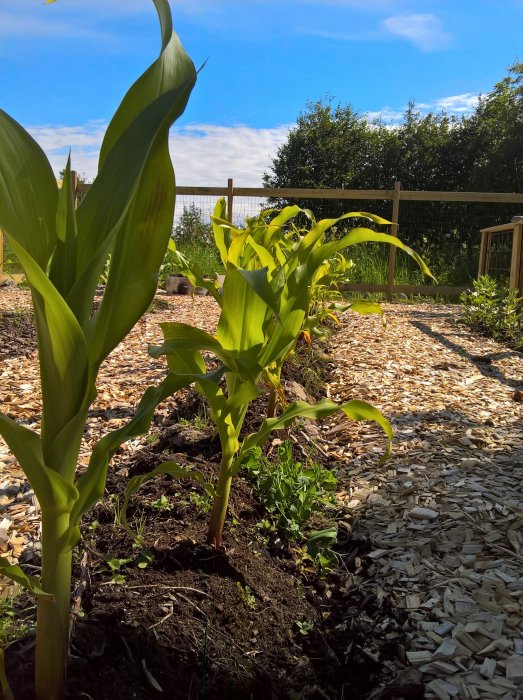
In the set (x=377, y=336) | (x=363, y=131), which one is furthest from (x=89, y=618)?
(x=363, y=131)

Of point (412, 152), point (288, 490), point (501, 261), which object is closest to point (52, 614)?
point (288, 490)

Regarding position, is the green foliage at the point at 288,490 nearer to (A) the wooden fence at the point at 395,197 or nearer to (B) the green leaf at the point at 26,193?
(B) the green leaf at the point at 26,193

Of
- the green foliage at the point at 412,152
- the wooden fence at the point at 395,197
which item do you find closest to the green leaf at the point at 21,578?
the wooden fence at the point at 395,197

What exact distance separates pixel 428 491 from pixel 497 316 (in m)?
4.40

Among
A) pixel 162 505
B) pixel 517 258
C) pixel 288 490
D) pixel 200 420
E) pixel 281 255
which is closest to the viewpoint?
pixel 162 505

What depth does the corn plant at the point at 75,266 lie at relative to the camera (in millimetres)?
805

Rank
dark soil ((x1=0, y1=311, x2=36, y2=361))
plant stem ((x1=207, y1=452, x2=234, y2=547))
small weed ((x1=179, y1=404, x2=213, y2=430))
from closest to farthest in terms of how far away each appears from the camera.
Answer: plant stem ((x1=207, y1=452, x2=234, y2=547)) < small weed ((x1=179, y1=404, x2=213, y2=430)) < dark soil ((x1=0, y1=311, x2=36, y2=361))

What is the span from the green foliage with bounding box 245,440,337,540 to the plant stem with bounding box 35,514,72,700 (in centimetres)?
108

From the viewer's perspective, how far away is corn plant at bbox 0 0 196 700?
31.7 inches

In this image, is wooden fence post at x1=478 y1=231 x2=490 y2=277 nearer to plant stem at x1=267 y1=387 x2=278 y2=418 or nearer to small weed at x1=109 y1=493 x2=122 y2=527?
plant stem at x1=267 y1=387 x2=278 y2=418

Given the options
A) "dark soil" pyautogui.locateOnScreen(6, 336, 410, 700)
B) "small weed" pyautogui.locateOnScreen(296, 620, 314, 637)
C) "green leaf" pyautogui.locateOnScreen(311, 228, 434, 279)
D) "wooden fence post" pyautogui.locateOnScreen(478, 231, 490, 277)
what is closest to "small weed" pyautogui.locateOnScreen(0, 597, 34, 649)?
"dark soil" pyautogui.locateOnScreen(6, 336, 410, 700)

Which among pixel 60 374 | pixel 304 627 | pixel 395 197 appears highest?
pixel 395 197

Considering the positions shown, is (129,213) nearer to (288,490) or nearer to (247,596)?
(247,596)

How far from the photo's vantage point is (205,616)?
1396mm
